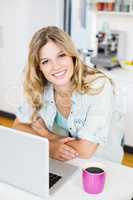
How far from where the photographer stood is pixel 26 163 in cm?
120

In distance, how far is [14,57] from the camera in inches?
151

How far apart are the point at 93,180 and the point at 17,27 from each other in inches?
108

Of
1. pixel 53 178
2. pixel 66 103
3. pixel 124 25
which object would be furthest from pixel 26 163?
pixel 124 25

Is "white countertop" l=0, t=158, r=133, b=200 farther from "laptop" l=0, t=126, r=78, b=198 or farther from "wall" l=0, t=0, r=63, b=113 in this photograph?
"wall" l=0, t=0, r=63, b=113

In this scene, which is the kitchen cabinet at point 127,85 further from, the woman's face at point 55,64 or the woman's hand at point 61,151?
the woman's hand at point 61,151

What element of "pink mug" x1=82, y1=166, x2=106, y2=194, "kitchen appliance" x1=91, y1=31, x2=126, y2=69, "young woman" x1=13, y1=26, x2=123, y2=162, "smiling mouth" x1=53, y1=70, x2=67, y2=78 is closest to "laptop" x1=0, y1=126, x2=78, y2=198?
"pink mug" x1=82, y1=166, x2=106, y2=194

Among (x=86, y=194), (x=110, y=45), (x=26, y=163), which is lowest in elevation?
(x=86, y=194)

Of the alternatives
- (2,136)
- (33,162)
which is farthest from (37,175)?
(2,136)

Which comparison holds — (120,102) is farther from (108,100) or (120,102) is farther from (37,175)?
(37,175)

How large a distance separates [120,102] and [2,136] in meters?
0.80

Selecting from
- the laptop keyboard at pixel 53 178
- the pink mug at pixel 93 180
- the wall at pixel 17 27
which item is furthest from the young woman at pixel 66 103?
the wall at pixel 17 27

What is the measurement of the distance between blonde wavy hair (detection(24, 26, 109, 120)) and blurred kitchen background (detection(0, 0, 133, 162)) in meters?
1.23

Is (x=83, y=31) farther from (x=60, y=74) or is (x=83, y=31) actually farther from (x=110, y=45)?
(x=60, y=74)

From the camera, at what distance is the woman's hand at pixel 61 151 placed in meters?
1.49
